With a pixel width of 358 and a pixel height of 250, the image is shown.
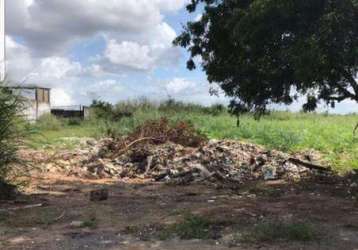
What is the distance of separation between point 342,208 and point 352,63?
2.47 metres

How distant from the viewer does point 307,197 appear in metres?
10.5

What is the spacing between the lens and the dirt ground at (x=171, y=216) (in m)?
6.76

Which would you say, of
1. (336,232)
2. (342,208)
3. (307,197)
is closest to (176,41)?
(307,197)

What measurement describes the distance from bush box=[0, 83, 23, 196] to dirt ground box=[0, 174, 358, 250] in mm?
724

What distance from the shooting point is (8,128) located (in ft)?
32.1

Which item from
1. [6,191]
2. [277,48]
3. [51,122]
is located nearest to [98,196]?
[6,191]

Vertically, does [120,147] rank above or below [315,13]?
below

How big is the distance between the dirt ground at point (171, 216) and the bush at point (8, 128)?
0.72 m

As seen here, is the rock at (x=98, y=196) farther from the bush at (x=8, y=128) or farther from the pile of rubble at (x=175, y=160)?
the pile of rubble at (x=175, y=160)

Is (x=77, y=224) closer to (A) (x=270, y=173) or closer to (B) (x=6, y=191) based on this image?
(B) (x=6, y=191)

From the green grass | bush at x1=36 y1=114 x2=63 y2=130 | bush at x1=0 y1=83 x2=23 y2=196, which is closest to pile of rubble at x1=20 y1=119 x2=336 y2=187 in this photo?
the green grass

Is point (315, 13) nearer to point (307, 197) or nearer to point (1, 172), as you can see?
point (307, 197)

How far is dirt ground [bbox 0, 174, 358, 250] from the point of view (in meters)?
6.76

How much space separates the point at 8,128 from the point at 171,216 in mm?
3460
